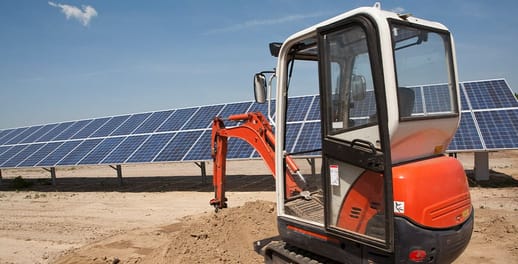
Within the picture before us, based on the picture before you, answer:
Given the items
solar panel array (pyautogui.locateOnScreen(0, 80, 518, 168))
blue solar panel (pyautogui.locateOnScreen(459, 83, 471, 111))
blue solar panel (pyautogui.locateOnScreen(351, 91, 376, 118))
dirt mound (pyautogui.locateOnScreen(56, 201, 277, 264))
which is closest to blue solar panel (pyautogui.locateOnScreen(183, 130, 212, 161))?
solar panel array (pyautogui.locateOnScreen(0, 80, 518, 168))

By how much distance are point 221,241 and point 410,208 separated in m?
4.44

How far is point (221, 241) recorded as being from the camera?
23.2ft

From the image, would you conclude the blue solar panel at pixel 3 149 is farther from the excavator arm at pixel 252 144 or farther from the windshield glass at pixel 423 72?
the windshield glass at pixel 423 72

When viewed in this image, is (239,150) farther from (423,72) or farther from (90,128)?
(423,72)

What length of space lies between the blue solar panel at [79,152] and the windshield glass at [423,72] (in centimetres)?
1698

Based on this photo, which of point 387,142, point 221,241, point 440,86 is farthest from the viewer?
point 221,241

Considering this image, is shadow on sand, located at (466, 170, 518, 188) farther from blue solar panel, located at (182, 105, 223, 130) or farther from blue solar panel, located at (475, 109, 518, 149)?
blue solar panel, located at (182, 105, 223, 130)

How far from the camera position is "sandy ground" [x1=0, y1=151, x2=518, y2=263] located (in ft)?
22.9

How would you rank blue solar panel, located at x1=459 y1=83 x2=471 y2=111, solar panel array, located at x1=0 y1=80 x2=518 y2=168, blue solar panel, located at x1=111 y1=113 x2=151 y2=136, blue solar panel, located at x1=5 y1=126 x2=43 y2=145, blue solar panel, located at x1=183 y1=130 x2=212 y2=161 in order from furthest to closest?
blue solar panel, located at x1=5 y1=126 x2=43 y2=145 < blue solar panel, located at x1=111 y1=113 x2=151 y2=136 < blue solar panel, located at x1=183 y1=130 x2=212 y2=161 < blue solar panel, located at x1=459 y1=83 x2=471 y2=111 < solar panel array, located at x1=0 y1=80 x2=518 y2=168

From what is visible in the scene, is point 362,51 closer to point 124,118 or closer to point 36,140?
point 124,118

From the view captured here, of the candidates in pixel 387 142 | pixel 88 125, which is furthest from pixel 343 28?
pixel 88 125

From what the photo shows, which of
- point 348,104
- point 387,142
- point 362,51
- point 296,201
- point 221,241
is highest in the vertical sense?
point 362,51

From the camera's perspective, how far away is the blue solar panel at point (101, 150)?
17.4 meters

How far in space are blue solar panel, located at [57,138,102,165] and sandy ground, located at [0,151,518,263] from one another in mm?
1412
